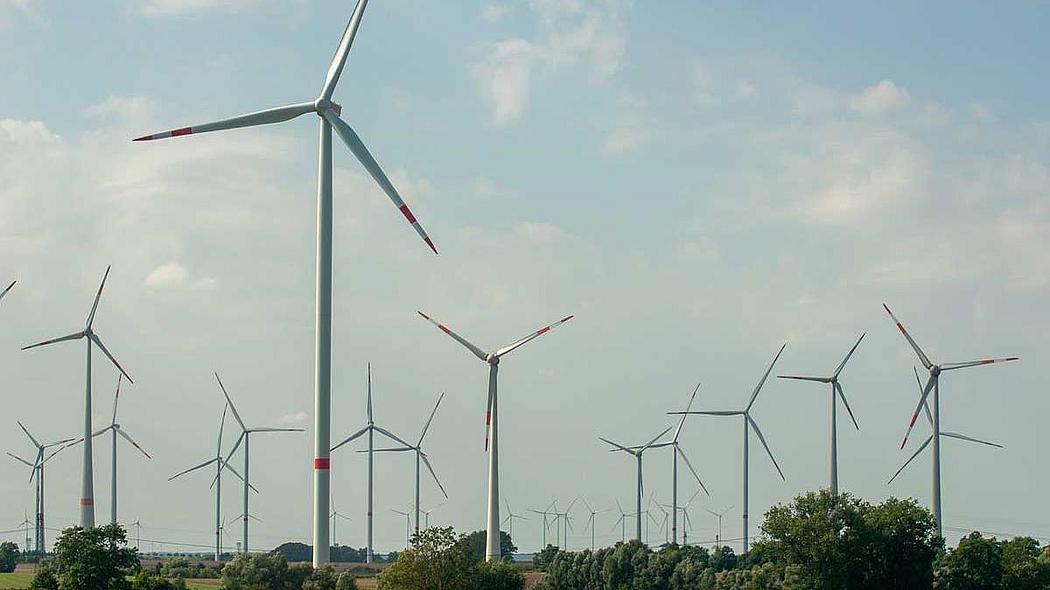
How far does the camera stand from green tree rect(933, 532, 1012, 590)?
145m

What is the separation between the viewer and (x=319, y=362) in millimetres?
114750

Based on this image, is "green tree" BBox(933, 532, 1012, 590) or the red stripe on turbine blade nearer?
the red stripe on turbine blade

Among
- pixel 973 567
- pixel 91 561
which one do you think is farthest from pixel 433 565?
pixel 973 567

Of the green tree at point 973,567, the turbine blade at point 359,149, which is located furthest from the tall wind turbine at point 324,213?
the green tree at point 973,567

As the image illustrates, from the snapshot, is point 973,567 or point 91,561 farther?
point 973,567

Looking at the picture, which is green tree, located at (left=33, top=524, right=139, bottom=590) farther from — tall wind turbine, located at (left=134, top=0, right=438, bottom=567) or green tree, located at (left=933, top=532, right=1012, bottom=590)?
green tree, located at (left=933, top=532, right=1012, bottom=590)

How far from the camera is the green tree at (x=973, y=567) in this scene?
145m

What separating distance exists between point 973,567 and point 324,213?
7677 cm

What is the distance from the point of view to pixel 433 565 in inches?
4633

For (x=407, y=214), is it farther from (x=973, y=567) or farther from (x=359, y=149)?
(x=973, y=567)

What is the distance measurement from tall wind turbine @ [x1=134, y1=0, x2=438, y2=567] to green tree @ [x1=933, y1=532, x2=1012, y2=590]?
65069 millimetres

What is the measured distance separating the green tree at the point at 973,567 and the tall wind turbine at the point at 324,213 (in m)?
65.1

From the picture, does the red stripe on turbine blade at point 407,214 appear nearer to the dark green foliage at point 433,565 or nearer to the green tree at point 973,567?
the dark green foliage at point 433,565

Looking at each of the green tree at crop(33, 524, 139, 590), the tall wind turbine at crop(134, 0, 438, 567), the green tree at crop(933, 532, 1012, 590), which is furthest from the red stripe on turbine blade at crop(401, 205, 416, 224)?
the green tree at crop(933, 532, 1012, 590)
